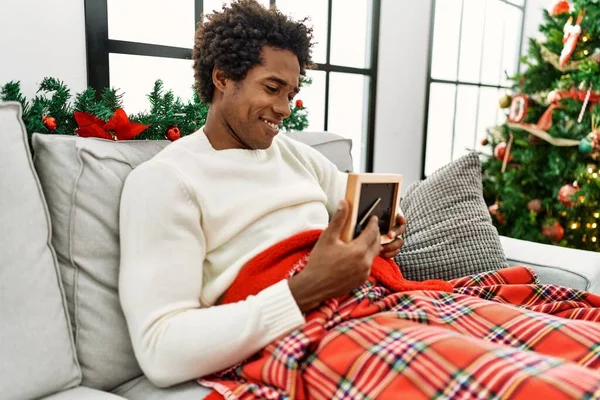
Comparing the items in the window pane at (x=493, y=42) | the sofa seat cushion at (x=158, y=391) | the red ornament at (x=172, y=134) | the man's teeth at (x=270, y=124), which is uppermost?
the window pane at (x=493, y=42)

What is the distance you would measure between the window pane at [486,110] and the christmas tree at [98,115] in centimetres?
298

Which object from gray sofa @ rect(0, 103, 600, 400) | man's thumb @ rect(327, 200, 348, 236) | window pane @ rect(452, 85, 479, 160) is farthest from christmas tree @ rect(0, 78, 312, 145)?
window pane @ rect(452, 85, 479, 160)

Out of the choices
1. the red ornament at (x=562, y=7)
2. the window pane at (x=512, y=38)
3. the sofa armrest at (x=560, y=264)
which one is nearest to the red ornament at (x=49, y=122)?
the sofa armrest at (x=560, y=264)

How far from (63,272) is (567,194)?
2406mm

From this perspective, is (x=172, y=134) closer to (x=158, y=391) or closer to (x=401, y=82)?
(x=158, y=391)

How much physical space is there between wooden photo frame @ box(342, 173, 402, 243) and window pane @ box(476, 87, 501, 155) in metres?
3.09

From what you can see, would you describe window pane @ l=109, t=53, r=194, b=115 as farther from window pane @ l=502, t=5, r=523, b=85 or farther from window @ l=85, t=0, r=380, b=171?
window pane @ l=502, t=5, r=523, b=85

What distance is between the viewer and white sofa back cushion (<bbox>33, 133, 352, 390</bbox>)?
0.84m

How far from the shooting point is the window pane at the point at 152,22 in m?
1.68

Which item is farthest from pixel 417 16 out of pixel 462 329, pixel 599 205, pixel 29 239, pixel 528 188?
pixel 29 239

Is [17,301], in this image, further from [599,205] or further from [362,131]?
[599,205]

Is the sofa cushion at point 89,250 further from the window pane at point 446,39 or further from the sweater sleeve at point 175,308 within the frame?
the window pane at point 446,39

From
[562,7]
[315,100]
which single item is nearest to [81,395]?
[315,100]

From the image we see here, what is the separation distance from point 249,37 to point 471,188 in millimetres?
770
